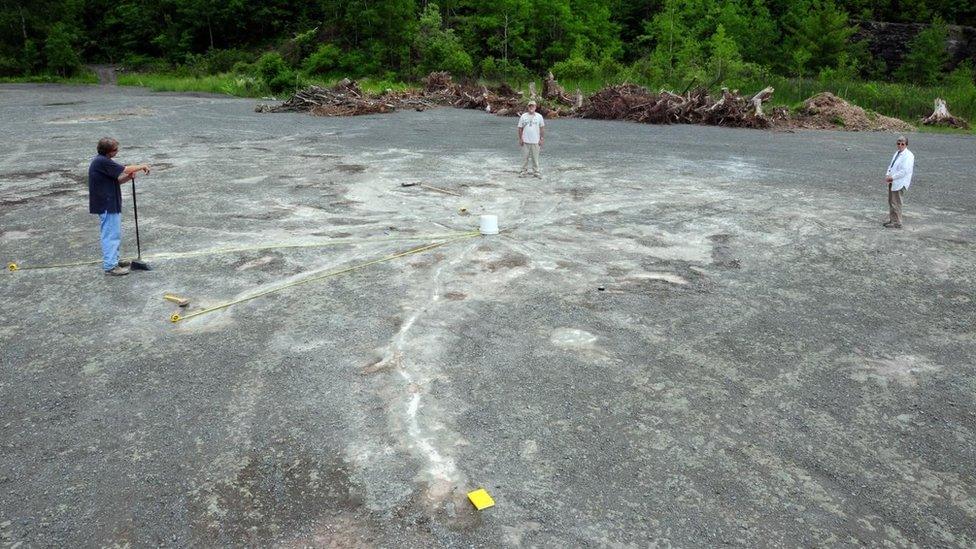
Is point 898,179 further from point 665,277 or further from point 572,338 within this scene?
point 572,338

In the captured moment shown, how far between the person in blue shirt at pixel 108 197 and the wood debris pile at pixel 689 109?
1947 centimetres

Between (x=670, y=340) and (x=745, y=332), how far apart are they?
0.86 m

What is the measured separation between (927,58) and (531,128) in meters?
36.7

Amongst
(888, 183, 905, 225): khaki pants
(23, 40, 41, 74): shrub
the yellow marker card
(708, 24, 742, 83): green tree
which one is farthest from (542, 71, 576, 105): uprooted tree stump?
(23, 40, 41, 74): shrub

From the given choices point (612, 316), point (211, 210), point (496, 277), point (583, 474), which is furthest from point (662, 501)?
point (211, 210)

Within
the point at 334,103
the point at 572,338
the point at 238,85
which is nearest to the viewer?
the point at 572,338

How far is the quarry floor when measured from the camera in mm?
4402

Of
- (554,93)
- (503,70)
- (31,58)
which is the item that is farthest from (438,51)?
(31,58)

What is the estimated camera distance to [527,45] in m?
47.2

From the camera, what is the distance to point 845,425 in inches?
213

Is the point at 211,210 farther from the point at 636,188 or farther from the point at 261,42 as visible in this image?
the point at 261,42

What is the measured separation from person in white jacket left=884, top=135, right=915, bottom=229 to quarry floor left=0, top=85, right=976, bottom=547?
0.44 m

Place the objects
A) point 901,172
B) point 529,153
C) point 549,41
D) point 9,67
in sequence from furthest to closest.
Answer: point 549,41
point 9,67
point 529,153
point 901,172

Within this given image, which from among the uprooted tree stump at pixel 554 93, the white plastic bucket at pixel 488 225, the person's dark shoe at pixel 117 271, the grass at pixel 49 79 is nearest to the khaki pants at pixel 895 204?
the white plastic bucket at pixel 488 225
